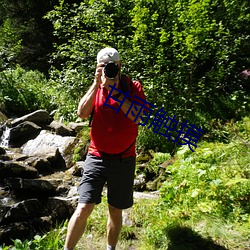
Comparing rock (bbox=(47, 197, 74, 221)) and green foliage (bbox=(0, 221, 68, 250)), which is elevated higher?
green foliage (bbox=(0, 221, 68, 250))

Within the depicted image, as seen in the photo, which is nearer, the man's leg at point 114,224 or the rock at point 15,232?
the man's leg at point 114,224

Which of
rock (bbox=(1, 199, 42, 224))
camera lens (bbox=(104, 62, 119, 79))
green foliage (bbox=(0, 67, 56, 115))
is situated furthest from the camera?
green foliage (bbox=(0, 67, 56, 115))

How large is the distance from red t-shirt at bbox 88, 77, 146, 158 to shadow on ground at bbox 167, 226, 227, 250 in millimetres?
1187

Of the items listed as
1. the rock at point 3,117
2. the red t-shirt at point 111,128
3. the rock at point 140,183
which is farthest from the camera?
the rock at point 3,117

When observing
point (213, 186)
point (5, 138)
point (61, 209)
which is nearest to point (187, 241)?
point (213, 186)

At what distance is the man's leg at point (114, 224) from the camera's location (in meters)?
3.08

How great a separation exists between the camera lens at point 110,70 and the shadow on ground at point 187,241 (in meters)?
1.88

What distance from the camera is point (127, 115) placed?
9.22 feet

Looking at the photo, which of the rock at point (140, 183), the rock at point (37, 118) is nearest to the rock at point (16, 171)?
the rock at point (140, 183)

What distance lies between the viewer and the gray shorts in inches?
113

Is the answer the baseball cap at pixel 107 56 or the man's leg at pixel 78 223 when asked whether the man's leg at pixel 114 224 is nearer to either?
the man's leg at pixel 78 223

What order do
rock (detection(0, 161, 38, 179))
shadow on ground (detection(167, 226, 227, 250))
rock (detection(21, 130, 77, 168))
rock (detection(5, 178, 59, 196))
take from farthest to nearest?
rock (detection(21, 130, 77, 168)) < rock (detection(0, 161, 38, 179)) < rock (detection(5, 178, 59, 196)) < shadow on ground (detection(167, 226, 227, 250))

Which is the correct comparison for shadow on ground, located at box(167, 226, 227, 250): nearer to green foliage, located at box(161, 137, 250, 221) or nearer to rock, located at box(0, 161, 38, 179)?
green foliage, located at box(161, 137, 250, 221)

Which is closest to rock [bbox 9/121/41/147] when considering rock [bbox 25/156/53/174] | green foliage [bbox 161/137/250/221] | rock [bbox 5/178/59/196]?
rock [bbox 25/156/53/174]
